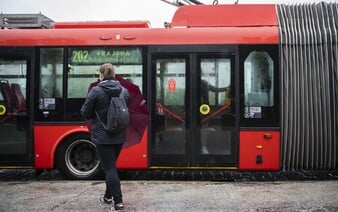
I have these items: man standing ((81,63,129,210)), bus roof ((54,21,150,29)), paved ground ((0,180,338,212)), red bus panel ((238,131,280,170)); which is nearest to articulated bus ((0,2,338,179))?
red bus panel ((238,131,280,170))

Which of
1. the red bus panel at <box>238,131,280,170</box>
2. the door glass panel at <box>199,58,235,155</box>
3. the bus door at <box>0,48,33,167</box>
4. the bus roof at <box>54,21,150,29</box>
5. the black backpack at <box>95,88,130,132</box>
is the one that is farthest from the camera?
the bus roof at <box>54,21,150,29</box>

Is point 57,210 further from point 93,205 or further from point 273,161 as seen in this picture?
point 273,161

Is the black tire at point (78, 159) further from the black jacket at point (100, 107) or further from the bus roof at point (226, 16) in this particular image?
the black jacket at point (100, 107)

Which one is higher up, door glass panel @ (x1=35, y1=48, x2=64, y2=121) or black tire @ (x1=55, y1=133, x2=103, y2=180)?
door glass panel @ (x1=35, y1=48, x2=64, y2=121)

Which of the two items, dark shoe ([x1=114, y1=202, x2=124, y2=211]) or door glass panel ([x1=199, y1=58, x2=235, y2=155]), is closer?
dark shoe ([x1=114, y1=202, x2=124, y2=211])

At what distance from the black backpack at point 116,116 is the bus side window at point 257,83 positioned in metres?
3.37

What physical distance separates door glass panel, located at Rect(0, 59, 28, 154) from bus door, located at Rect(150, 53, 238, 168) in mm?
2423

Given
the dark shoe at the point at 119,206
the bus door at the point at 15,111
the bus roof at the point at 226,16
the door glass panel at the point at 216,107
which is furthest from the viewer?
the bus roof at the point at 226,16

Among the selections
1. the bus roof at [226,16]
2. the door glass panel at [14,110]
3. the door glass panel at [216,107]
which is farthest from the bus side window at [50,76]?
the door glass panel at [216,107]

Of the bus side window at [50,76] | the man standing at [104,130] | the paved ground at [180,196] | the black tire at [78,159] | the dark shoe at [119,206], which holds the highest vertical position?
Answer: the bus side window at [50,76]

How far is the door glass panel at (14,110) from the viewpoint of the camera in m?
9.23

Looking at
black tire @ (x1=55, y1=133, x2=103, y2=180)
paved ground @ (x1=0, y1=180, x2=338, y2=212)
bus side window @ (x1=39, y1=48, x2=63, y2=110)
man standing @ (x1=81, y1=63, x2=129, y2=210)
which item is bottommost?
paved ground @ (x1=0, y1=180, x2=338, y2=212)

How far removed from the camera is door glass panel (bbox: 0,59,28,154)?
9.23 metres

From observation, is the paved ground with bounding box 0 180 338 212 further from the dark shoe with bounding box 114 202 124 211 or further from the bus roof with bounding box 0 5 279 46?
the bus roof with bounding box 0 5 279 46
